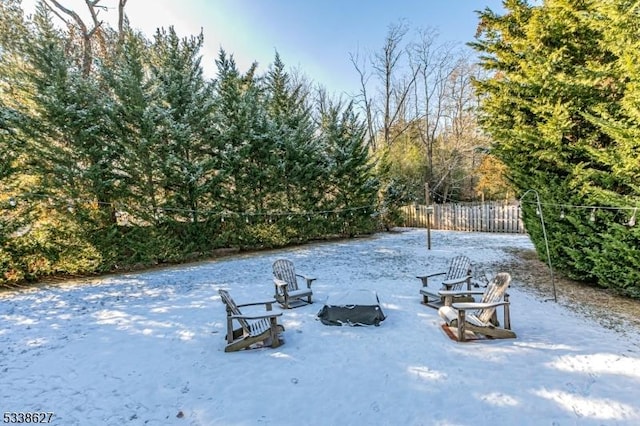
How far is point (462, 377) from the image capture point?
3121 mm

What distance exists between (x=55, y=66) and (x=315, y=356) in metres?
9.45

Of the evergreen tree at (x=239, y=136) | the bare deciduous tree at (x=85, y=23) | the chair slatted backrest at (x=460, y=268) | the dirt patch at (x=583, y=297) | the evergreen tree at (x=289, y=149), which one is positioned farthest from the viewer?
the bare deciduous tree at (x=85, y=23)

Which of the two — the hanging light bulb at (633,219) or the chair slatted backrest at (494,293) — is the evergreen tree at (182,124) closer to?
the chair slatted backrest at (494,293)

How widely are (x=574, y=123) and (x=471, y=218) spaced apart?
1001 cm

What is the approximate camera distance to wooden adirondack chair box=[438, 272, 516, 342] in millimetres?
3859

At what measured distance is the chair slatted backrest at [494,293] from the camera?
4031mm

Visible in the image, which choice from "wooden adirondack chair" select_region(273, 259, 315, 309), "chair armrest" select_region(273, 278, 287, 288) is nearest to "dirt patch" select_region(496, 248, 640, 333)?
"wooden adirondack chair" select_region(273, 259, 315, 309)

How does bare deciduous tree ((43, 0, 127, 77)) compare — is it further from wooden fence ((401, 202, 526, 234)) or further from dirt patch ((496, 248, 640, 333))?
dirt patch ((496, 248, 640, 333))

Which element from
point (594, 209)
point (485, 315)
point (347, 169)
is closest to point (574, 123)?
point (594, 209)

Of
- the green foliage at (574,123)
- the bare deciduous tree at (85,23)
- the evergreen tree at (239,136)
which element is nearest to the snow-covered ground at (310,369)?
the green foliage at (574,123)

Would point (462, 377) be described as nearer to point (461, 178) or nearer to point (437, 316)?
point (437, 316)

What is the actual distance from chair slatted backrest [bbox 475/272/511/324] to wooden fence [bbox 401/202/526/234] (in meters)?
8.94

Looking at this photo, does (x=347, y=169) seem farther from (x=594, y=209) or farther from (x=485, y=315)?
(x=485, y=315)

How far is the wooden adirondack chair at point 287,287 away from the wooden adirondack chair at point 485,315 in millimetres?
2380
